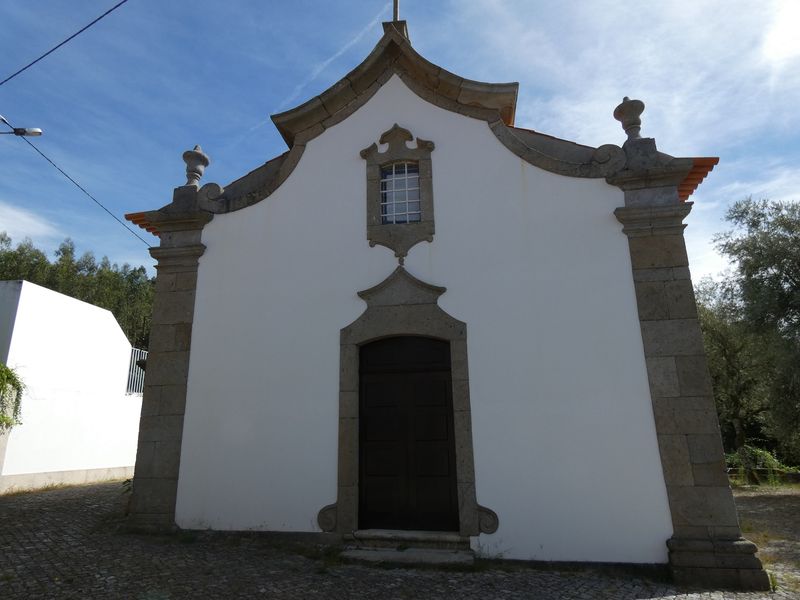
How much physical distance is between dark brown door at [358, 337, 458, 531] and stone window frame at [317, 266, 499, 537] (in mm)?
160

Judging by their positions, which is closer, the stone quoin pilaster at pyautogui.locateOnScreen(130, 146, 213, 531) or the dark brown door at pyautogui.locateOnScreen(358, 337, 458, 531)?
the dark brown door at pyautogui.locateOnScreen(358, 337, 458, 531)

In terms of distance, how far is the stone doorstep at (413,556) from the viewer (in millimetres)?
4762

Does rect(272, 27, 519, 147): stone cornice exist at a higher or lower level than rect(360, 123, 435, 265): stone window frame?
higher

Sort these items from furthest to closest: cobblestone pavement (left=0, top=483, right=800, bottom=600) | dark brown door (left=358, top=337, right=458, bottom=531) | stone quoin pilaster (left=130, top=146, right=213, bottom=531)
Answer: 1. stone quoin pilaster (left=130, top=146, right=213, bottom=531)
2. dark brown door (left=358, top=337, right=458, bottom=531)
3. cobblestone pavement (left=0, top=483, right=800, bottom=600)

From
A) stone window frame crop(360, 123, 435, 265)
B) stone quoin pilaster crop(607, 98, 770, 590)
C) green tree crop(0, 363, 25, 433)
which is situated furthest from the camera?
green tree crop(0, 363, 25, 433)

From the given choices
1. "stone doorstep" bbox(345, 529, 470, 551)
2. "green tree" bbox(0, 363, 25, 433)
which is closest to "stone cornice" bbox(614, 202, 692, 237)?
"stone doorstep" bbox(345, 529, 470, 551)

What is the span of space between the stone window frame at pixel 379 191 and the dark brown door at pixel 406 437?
1166 mm

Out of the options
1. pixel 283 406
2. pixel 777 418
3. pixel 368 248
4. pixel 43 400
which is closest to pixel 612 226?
pixel 368 248

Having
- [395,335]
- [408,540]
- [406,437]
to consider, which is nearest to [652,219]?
[395,335]

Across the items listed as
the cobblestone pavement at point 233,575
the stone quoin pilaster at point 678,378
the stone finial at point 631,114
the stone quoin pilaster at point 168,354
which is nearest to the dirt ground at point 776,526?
the cobblestone pavement at point 233,575

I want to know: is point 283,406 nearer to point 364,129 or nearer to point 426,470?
point 426,470

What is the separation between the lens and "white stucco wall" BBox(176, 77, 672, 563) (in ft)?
16.4

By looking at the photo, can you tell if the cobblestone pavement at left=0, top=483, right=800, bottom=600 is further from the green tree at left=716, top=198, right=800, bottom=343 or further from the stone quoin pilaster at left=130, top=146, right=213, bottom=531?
the green tree at left=716, top=198, right=800, bottom=343

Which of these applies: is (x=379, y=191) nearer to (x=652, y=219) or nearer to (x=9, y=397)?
(x=652, y=219)
